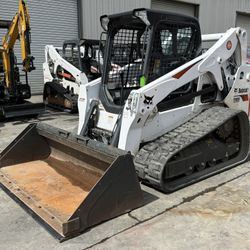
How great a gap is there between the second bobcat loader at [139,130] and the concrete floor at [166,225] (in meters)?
0.13

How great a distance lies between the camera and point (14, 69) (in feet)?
29.7

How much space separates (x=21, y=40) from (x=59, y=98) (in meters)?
2.27

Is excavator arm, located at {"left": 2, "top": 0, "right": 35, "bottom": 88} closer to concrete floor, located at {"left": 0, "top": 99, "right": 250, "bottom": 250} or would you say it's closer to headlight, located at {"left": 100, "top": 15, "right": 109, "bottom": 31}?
headlight, located at {"left": 100, "top": 15, "right": 109, "bottom": 31}

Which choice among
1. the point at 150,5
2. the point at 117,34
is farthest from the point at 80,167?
the point at 150,5

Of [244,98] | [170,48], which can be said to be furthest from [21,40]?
[244,98]

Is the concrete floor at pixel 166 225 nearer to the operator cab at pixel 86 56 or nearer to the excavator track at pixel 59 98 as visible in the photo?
the excavator track at pixel 59 98

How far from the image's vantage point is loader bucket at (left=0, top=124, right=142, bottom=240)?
9.95 feet

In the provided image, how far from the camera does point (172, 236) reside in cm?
298

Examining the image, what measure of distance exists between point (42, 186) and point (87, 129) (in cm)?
116

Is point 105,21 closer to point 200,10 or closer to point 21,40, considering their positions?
point 21,40

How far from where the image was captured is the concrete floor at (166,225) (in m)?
2.88

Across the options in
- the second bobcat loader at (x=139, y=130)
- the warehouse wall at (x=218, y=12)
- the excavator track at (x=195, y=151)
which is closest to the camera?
the second bobcat loader at (x=139, y=130)

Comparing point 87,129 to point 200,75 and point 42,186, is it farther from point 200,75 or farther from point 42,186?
point 200,75

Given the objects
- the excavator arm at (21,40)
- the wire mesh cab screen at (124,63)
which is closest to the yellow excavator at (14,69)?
the excavator arm at (21,40)
